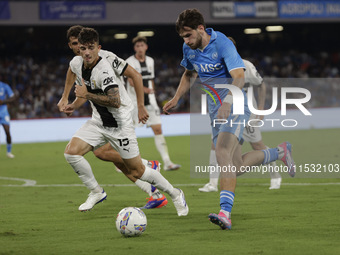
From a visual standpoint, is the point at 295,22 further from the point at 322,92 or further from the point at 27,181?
the point at 27,181

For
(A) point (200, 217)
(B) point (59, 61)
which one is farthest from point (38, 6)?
(A) point (200, 217)

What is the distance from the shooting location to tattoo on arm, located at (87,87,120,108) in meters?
6.76

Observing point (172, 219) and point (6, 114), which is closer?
point (172, 219)

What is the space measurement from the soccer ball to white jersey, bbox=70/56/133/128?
Answer: 1379 millimetres

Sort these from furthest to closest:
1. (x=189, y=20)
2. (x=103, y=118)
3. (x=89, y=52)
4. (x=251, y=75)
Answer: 1. (x=251, y=75)
2. (x=103, y=118)
3. (x=89, y=52)
4. (x=189, y=20)

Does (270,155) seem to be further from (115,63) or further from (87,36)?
(87,36)

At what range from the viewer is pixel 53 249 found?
549 cm

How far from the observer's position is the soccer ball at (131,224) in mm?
5930

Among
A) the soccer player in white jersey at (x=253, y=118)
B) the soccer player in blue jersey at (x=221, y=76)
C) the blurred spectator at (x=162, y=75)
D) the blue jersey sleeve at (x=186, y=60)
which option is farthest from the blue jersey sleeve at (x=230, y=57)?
the blurred spectator at (x=162, y=75)

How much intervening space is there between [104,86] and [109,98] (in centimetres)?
14

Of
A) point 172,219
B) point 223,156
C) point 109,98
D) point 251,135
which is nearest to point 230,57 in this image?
point 223,156

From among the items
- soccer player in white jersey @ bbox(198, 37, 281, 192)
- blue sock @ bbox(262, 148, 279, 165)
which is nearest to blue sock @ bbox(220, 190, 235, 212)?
blue sock @ bbox(262, 148, 279, 165)

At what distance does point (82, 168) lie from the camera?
7391 millimetres

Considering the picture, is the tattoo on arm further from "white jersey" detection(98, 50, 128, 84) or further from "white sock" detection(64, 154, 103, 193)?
"white sock" detection(64, 154, 103, 193)
